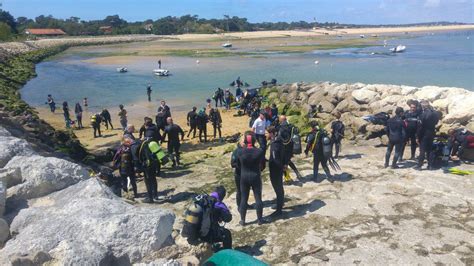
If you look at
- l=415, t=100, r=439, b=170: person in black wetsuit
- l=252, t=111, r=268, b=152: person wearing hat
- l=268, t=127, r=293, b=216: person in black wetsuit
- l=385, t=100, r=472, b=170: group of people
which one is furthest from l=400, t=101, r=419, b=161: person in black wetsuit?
l=268, t=127, r=293, b=216: person in black wetsuit

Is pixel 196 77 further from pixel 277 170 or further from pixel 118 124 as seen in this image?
pixel 277 170

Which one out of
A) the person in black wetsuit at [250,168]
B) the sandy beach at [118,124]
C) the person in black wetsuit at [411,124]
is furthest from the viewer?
the sandy beach at [118,124]

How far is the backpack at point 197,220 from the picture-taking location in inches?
251

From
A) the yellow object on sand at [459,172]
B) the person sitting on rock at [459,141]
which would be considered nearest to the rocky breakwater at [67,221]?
the yellow object on sand at [459,172]

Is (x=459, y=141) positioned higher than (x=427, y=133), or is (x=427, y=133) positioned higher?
(x=427, y=133)

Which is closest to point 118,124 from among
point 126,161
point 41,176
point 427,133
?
point 126,161

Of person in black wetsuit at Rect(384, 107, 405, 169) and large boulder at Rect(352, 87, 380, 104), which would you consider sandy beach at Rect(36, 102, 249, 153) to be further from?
person in black wetsuit at Rect(384, 107, 405, 169)

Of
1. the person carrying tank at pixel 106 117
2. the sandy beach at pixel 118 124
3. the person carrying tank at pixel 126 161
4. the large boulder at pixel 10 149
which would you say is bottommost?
the sandy beach at pixel 118 124

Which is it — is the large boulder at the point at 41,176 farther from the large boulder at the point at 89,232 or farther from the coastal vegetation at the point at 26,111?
the coastal vegetation at the point at 26,111

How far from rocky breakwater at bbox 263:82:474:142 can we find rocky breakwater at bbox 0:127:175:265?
11600 mm

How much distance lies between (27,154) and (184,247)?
4585 millimetres

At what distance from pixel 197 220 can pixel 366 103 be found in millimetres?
16233

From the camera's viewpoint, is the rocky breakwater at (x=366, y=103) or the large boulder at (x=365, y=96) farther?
the large boulder at (x=365, y=96)

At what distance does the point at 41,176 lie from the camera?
7.00 m
